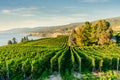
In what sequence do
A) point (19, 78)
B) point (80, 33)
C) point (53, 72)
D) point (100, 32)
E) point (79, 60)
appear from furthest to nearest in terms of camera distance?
point (80, 33), point (100, 32), point (79, 60), point (53, 72), point (19, 78)

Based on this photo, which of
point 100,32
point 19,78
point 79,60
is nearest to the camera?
point 19,78

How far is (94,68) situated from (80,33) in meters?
44.0

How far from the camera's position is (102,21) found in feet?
259

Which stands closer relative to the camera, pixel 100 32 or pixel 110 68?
pixel 110 68

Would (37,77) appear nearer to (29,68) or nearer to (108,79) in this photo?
(29,68)

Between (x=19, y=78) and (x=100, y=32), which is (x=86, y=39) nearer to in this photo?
(x=100, y=32)

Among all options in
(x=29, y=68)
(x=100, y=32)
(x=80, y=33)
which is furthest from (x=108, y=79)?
(x=80, y=33)

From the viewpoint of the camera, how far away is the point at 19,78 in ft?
108

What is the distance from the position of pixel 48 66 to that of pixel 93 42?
45.7 metres

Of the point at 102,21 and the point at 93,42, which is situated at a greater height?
the point at 102,21

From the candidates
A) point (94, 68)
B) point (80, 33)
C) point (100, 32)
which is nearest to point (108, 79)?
point (94, 68)

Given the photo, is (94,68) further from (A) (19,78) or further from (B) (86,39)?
(B) (86,39)

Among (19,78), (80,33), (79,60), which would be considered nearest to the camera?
(19,78)

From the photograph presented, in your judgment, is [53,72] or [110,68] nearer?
[53,72]
